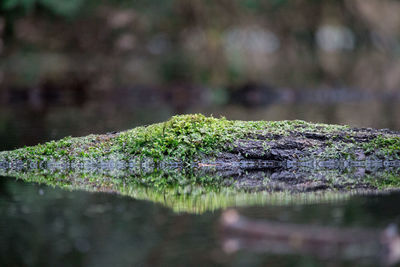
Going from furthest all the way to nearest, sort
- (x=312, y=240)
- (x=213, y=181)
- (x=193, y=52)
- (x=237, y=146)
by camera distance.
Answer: (x=193, y=52)
(x=237, y=146)
(x=213, y=181)
(x=312, y=240)

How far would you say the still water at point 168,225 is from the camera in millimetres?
5379

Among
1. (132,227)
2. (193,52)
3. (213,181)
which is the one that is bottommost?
(132,227)

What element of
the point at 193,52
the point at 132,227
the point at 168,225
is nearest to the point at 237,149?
the point at 168,225

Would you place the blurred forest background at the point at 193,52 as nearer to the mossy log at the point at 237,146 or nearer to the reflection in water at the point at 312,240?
the mossy log at the point at 237,146

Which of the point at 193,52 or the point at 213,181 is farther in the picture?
the point at 193,52

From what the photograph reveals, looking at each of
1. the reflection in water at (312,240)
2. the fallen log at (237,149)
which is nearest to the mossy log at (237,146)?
the fallen log at (237,149)

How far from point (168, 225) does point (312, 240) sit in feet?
5.41

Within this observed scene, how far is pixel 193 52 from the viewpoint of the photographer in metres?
29.8

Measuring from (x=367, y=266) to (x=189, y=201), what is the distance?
303 cm

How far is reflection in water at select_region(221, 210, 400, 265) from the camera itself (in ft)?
17.1

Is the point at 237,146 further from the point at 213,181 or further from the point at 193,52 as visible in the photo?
the point at 193,52

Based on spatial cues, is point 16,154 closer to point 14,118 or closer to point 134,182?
point 134,182

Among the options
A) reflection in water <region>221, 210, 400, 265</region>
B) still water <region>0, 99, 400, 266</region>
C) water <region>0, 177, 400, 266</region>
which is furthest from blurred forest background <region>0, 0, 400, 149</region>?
reflection in water <region>221, 210, 400, 265</region>

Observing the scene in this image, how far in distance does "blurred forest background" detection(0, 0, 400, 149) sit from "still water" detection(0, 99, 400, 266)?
1824cm
